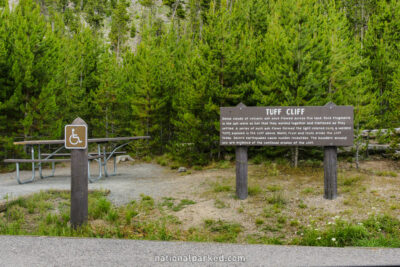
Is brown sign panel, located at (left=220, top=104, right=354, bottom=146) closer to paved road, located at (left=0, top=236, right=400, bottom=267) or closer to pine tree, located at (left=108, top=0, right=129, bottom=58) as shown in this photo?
paved road, located at (left=0, top=236, right=400, bottom=267)

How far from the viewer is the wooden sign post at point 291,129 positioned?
22.2ft

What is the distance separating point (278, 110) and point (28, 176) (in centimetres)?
906

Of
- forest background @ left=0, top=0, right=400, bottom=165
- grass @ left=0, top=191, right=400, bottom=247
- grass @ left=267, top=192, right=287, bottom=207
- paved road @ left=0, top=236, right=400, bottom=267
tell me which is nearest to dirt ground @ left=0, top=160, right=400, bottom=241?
grass @ left=267, top=192, right=287, bottom=207

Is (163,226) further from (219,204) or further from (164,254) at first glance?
(219,204)

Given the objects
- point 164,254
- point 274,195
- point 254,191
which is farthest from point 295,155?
point 164,254

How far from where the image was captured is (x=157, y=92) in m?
16.2

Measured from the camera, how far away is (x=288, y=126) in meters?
6.94

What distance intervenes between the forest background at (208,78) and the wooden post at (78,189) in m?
7.22

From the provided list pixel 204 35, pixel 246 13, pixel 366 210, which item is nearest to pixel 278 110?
pixel 366 210

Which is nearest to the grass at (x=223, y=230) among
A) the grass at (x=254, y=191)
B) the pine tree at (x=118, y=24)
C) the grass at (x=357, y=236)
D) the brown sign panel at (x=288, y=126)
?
the grass at (x=357, y=236)

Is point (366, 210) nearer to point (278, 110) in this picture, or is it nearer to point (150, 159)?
point (278, 110)

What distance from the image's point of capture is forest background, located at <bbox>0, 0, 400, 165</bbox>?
1054 centimetres

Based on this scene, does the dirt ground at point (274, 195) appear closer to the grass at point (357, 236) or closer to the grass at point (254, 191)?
the grass at point (254, 191)

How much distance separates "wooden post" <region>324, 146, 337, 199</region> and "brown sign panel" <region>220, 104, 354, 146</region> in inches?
8.5
